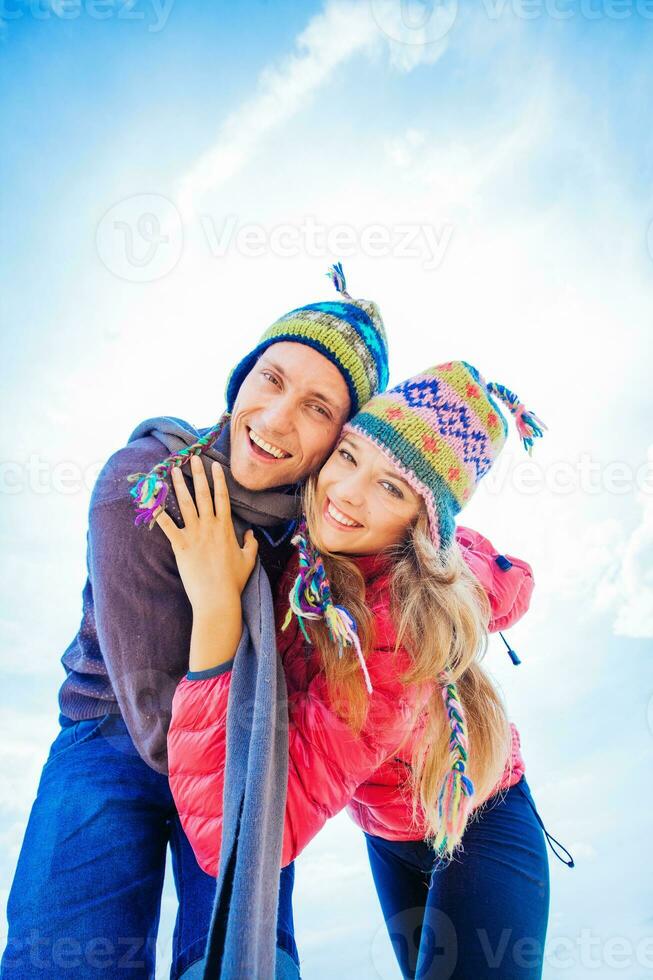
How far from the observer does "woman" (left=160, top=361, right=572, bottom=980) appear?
1601 mm

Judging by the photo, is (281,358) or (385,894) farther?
(385,894)

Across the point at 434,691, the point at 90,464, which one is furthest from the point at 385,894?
the point at 90,464

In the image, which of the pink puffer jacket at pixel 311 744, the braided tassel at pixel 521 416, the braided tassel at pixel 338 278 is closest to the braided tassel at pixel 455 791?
the pink puffer jacket at pixel 311 744

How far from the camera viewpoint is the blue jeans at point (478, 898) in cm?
175

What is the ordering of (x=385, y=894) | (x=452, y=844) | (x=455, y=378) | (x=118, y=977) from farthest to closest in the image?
1. (x=385, y=894)
2. (x=455, y=378)
3. (x=452, y=844)
4. (x=118, y=977)

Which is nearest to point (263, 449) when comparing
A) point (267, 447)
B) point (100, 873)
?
point (267, 447)

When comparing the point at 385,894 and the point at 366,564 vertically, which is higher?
the point at 366,564

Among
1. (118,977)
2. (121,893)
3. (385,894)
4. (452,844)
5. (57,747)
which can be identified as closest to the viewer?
(118,977)

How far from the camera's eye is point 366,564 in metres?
2.04

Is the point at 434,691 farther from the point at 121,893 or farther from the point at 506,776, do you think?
the point at 121,893

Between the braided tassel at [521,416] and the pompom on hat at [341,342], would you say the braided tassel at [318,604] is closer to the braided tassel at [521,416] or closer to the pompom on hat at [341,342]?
the pompom on hat at [341,342]

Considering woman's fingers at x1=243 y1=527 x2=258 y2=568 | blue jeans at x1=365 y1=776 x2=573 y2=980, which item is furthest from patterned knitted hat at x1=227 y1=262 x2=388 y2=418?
blue jeans at x1=365 y1=776 x2=573 y2=980

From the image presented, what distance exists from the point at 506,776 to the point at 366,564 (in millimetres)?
849

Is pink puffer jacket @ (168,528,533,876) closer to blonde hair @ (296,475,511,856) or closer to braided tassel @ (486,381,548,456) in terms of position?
blonde hair @ (296,475,511,856)
